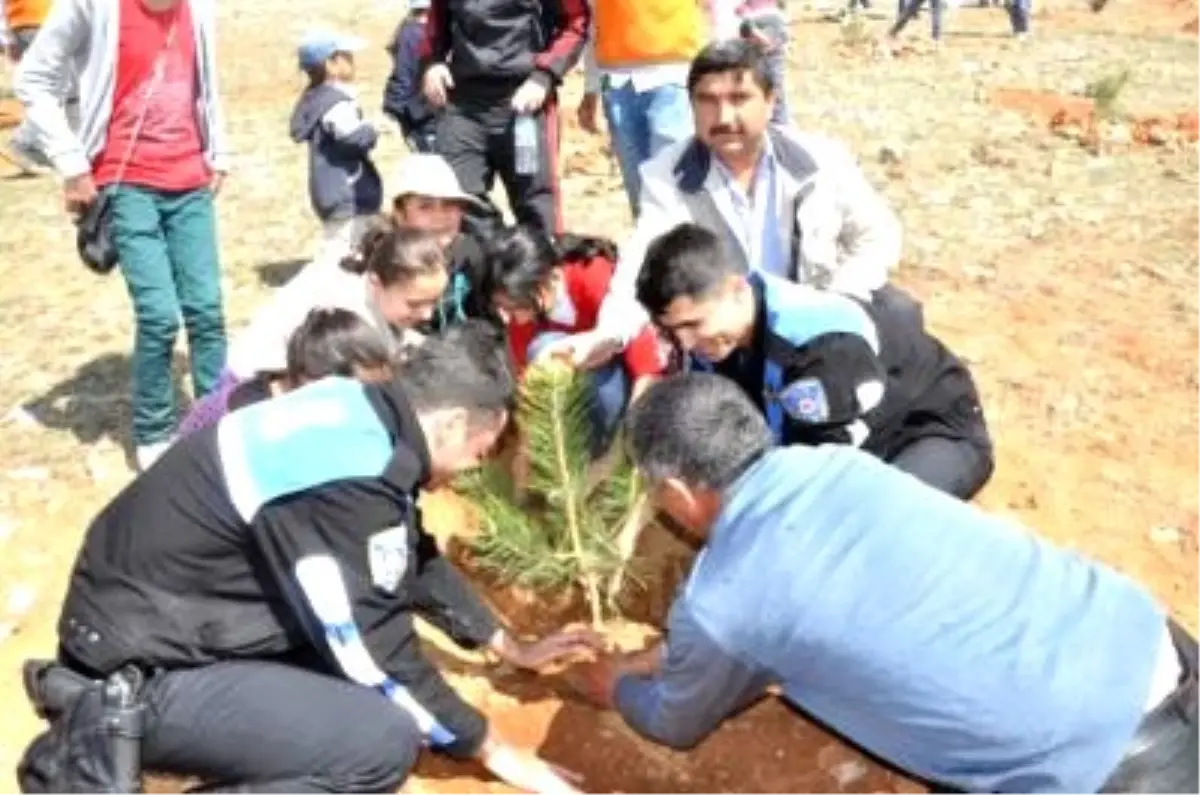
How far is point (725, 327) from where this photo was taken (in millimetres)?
3447

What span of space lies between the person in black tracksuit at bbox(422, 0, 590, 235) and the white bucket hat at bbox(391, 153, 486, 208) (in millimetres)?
655

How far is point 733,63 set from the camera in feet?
12.9

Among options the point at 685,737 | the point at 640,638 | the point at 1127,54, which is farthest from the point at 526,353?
the point at 1127,54

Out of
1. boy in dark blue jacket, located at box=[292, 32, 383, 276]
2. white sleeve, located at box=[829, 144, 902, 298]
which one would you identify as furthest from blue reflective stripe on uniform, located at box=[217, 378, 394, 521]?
boy in dark blue jacket, located at box=[292, 32, 383, 276]

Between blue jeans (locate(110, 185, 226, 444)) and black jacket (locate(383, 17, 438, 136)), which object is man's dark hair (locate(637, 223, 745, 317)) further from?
black jacket (locate(383, 17, 438, 136))

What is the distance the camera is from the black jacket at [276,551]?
9.10 ft

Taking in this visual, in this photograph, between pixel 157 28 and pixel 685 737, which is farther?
pixel 157 28

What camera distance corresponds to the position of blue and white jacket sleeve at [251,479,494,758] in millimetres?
2762

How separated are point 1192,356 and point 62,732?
14.6 ft

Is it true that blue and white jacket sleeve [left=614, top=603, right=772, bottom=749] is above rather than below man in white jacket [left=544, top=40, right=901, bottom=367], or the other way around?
below

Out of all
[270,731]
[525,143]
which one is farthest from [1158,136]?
[270,731]

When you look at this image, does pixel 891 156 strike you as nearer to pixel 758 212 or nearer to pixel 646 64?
pixel 646 64

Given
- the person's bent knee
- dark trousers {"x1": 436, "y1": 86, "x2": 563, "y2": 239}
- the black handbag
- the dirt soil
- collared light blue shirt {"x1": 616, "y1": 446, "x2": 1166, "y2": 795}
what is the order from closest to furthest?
collared light blue shirt {"x1": 616, "y1": 446, "x2": 1166, "y2": 795}, the person's bent knee, the dirt soil, the black handbag, dark trousers {"x1": 436, "y1": 86, "x2": 563, "y2": 239}

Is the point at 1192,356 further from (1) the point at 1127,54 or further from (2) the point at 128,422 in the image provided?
(1) the point at 1127,54
